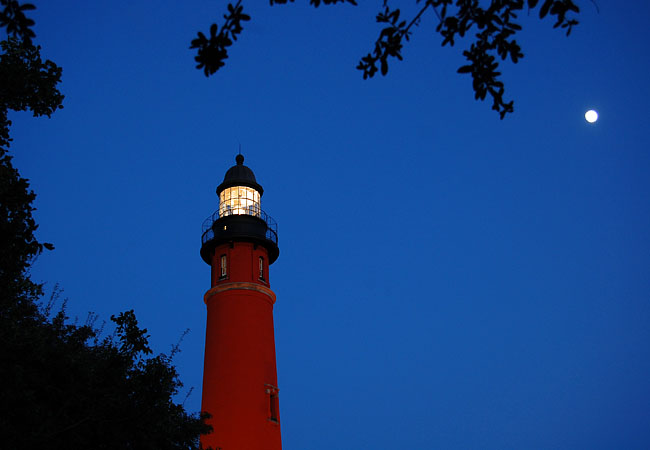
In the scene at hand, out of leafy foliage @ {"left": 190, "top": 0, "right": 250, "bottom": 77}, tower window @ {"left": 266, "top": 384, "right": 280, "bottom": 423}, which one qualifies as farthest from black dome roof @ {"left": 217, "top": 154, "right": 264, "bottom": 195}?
leafy foliage @ {"left": 190, "top": 0, "right": 250, "bottom": 77}

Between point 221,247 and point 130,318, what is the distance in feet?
47.9

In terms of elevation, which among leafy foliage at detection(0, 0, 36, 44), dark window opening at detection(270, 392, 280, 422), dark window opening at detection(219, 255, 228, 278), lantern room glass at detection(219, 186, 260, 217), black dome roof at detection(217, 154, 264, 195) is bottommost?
leafy foliage at detection(0, 0, 36, 44)

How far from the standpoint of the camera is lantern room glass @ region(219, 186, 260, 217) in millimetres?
28312

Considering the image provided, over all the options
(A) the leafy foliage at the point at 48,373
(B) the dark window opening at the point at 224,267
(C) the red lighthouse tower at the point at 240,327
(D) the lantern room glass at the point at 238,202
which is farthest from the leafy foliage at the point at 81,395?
(D) the lantern room glass at the point at 238,202

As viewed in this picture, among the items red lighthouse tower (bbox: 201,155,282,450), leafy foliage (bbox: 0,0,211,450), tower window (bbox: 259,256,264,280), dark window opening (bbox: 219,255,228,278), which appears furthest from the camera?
tower window (bbox: 259,256,264,280)

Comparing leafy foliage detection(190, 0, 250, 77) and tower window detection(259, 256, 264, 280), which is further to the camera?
tower window detection(259, 256, 264, 280)

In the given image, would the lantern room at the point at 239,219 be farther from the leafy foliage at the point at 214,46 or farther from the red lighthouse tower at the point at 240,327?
the leafy foliage at the point at 214,46

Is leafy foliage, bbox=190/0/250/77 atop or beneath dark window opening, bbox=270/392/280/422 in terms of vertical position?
beneath

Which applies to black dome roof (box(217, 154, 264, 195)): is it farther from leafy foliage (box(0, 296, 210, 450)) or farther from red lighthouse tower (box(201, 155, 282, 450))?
leafy foliage (box(0, 296, 210, 450))

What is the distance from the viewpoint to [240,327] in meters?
25.4

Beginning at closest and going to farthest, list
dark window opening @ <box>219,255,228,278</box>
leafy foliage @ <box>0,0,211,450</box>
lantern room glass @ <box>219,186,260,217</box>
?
1. leafy foliage @ <box>0,0,211,450</box>
2. dark window opening @ <box>219,255,228,278</box>
3. lantern room glass @ <box>219,186,260,217</box>

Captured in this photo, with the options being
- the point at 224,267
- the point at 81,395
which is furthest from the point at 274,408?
the point at 81,395

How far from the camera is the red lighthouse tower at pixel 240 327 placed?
23.9 metres

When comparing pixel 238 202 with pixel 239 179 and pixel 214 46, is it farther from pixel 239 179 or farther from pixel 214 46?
pixel 214 46
